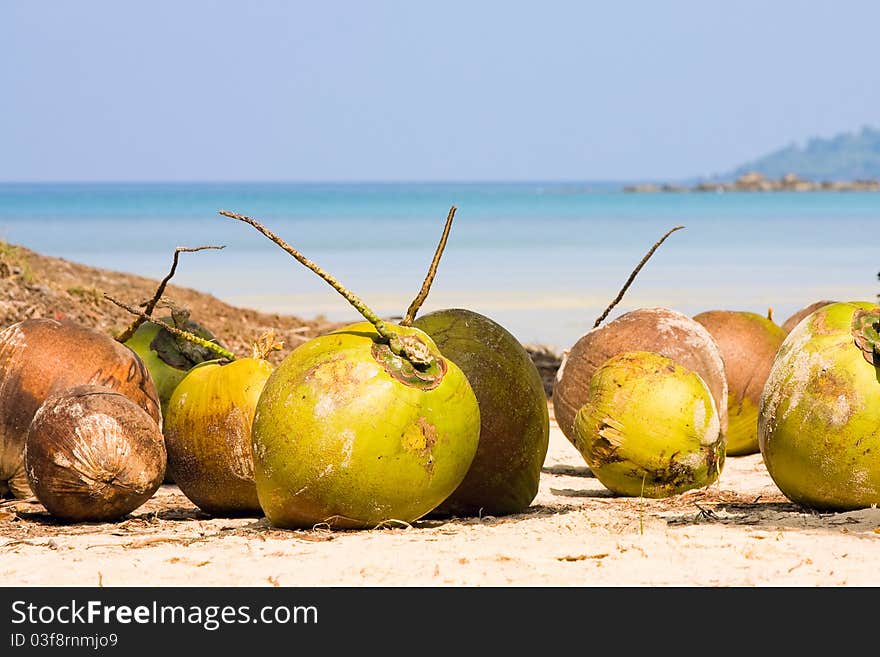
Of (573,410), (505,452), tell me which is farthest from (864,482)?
(573,410)

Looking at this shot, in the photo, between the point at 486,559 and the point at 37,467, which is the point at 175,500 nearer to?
the point at 37,467

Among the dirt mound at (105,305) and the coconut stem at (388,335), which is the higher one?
the coconut stem at (388,335)

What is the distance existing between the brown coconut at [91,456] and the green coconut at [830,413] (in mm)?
2783

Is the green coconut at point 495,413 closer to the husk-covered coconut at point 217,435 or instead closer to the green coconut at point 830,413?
the husk-covered coconut at point 217,435

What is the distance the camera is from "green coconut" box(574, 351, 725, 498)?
21.5 ft

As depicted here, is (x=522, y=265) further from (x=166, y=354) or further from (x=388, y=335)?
(x=388, y=335)

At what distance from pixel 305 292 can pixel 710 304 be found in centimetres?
744

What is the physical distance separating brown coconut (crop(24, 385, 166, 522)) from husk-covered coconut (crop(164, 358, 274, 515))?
0.16m

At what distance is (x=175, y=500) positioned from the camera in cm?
680

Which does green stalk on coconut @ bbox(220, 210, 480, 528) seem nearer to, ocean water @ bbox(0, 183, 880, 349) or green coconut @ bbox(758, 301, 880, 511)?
green coconut @ bbox(758, 301, 880, 511)

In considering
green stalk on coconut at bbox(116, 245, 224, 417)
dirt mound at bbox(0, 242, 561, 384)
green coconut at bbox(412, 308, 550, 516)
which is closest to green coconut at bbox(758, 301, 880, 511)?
green coconut at bbox(412, 308, 550, 516)

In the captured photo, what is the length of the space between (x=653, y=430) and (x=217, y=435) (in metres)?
2.21

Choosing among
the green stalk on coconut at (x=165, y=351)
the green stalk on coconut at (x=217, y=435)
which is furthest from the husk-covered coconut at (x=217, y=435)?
the green stalk on coconut at (x=165, y=351)

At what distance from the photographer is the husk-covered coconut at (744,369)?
862 cm
